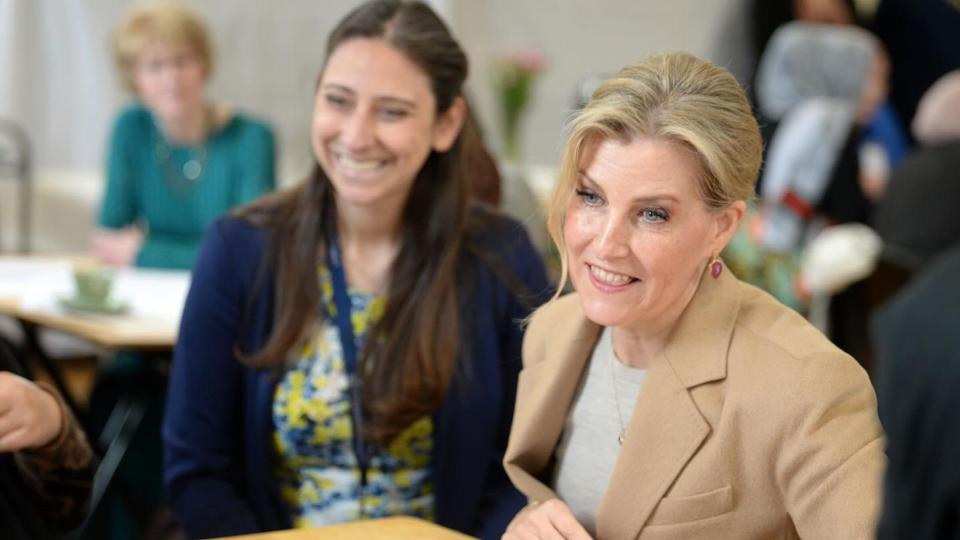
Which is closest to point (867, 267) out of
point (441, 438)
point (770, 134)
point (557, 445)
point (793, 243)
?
point (793, 243)

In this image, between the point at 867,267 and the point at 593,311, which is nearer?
the point at 593,311

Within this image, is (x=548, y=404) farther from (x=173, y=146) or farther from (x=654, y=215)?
(x=173, y=146)

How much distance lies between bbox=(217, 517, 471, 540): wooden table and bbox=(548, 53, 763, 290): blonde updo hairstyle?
52cm

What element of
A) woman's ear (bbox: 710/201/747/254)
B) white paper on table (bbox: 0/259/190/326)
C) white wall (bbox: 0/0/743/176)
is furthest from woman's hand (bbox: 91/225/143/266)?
woman's ear (bbox: 710/201/747/254)

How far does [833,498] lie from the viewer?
1474 millimetres

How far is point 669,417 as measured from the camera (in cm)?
164

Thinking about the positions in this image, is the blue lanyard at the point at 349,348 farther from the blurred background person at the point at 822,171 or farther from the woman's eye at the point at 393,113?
the blurred background person at the point at 822,171

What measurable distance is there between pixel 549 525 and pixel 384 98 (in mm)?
923

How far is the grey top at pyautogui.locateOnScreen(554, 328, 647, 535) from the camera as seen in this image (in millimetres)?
1746

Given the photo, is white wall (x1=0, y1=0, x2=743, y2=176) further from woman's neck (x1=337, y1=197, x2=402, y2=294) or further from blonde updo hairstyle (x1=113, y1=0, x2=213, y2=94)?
woman's neck (x1=337, y1=197, x2=402, y2=294)

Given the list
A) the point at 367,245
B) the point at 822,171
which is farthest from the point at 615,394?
the point at 822,171

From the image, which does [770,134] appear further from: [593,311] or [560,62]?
[593,311]

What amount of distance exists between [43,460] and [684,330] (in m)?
0.98

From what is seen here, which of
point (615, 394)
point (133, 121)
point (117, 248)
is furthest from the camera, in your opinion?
point (133, 121)
